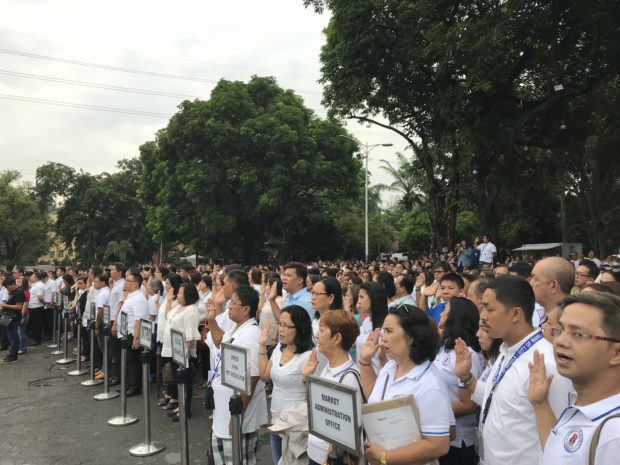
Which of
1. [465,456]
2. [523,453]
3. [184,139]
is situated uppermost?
[184,139]

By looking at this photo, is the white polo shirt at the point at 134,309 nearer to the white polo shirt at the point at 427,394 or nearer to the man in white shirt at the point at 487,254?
the white polo shirt at the point at 427,394

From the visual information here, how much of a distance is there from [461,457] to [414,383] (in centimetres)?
106

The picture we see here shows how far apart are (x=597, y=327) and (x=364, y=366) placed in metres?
1.56

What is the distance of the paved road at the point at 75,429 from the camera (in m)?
5.20

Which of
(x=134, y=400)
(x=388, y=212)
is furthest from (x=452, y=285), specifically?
(x=388, y=212)

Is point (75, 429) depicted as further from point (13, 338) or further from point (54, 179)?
point (54, 179)

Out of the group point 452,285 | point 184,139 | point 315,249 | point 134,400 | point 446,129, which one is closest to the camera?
point 452,285

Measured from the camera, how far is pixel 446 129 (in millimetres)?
15227

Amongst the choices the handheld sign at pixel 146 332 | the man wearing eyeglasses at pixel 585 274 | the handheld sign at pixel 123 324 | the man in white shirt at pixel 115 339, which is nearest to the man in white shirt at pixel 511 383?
the handheld sign at pixel 146 332

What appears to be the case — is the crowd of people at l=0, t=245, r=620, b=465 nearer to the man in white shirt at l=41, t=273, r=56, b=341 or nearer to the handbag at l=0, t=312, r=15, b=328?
the handbag at l=0, t=312, r=15, b=328

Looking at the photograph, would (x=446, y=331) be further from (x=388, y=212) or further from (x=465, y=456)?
(x=388, y=212)

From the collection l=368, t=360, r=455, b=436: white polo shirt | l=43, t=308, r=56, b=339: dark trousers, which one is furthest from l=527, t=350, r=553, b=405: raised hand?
l=43, t=308, r=56, b=339: dark trousers

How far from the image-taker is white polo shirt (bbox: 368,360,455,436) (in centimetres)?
230

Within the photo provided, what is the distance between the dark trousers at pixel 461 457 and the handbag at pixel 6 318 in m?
10.6
